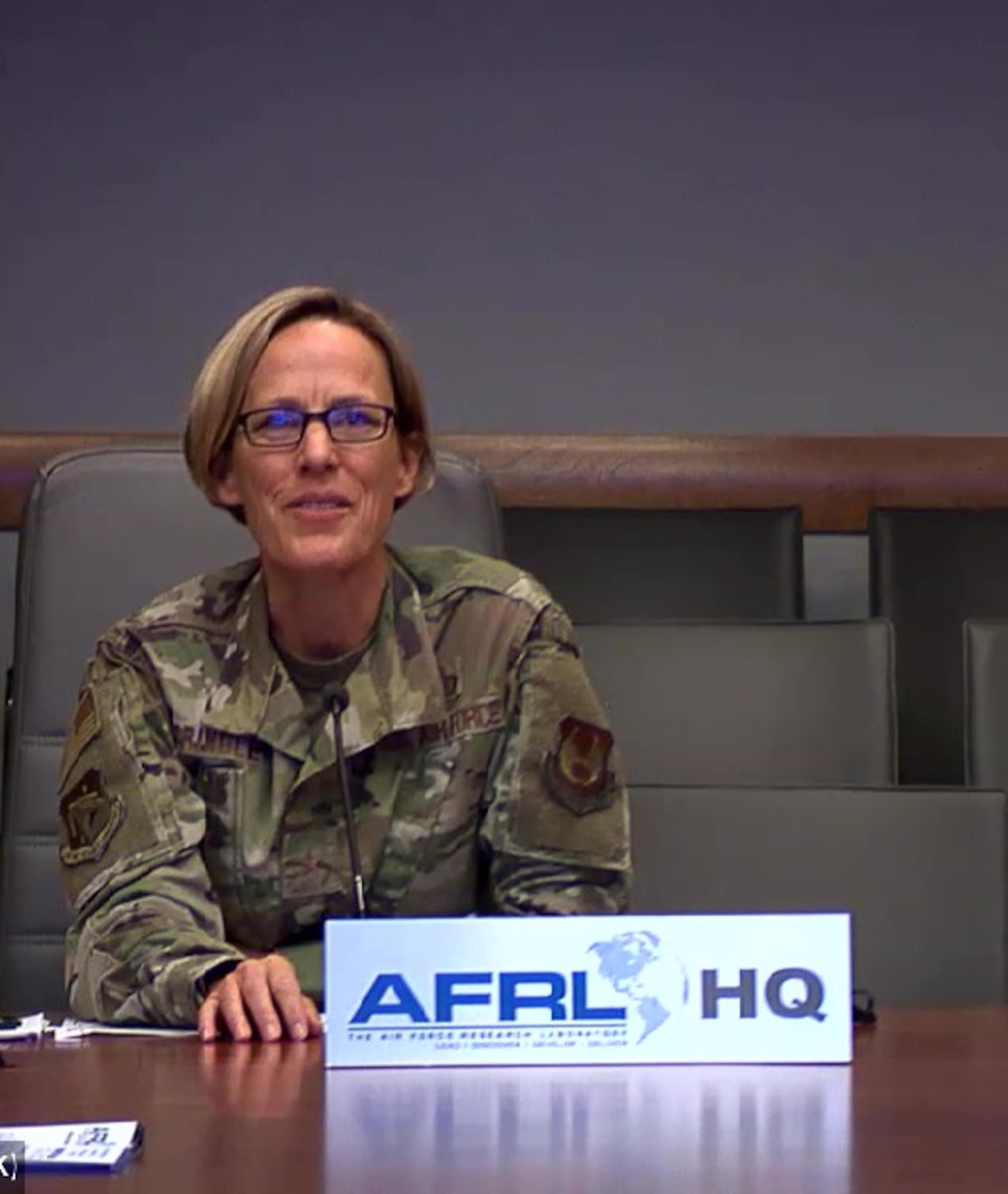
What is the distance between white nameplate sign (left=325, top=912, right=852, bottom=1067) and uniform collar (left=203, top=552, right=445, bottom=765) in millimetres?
508

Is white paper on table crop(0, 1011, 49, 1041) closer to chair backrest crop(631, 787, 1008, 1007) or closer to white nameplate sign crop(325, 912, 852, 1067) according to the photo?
white nameplate sign crop(325, 912, 852, 1067)

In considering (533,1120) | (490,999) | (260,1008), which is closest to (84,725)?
(260,1008)

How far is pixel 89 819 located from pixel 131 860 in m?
0.06

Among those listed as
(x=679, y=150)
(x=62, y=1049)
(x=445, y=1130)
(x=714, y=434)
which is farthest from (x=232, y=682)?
(x=679, y=150)

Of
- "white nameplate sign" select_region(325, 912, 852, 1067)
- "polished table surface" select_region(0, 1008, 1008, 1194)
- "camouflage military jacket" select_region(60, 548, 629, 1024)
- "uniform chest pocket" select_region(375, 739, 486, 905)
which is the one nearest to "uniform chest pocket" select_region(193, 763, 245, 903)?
"camouflage military jacket" select_region(60, 548, 629, 1024)

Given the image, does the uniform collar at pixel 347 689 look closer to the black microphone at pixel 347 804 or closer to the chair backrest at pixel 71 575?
the black microphone at pixel 347 804

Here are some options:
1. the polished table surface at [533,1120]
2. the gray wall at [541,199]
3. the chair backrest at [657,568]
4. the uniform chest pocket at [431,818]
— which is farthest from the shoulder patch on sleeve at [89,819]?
the gray wall at [541,199]

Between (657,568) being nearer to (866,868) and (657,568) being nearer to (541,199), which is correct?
(866,868)

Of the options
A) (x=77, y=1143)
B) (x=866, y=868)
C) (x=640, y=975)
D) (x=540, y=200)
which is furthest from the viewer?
(x=540, y=200)

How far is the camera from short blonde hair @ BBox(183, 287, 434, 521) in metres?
1.82

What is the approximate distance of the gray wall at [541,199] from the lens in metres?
3.12

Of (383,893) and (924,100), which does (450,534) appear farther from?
(924,100)

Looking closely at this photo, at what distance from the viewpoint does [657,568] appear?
2.55 metres

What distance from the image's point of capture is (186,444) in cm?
187
